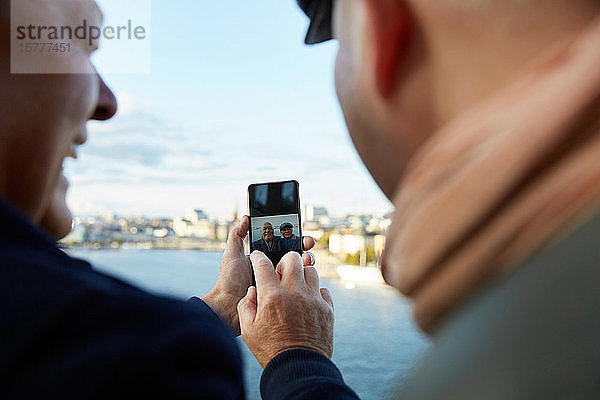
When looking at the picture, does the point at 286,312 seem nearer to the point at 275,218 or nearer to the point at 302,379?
the point at 302,379

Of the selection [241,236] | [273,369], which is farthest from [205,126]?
[273,369]

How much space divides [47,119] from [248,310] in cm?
46

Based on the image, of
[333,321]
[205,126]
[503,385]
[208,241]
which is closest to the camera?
[503,385]

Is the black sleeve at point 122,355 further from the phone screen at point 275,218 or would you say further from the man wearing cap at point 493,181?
the phone screen at point 275,218

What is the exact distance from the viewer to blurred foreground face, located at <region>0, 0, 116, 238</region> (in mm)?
399

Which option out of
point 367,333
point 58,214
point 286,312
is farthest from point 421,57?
point 367,333

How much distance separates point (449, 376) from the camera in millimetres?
194

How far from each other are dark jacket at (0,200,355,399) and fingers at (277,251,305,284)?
412 millimetres

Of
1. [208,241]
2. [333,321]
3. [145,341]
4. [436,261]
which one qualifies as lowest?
[208,241]

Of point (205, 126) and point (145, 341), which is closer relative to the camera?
point (145, 341)

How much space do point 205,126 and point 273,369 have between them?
525 cm

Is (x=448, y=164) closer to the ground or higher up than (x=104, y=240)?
higher up

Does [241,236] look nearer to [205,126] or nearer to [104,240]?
[104,240]

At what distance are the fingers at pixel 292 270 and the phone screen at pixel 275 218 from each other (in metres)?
0.10
